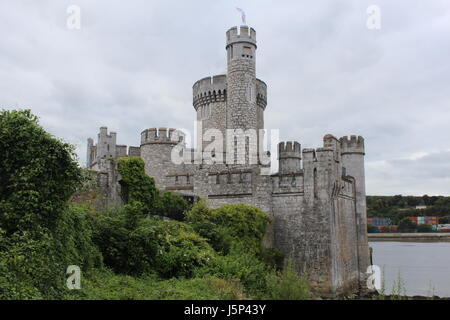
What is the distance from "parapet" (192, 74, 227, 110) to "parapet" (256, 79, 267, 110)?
2.54 metres

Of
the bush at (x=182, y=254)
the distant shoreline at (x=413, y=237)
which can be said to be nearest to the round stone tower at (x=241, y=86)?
the bush at (x=182, y=254)

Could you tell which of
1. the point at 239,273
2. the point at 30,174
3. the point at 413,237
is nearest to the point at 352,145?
the point at 239,273

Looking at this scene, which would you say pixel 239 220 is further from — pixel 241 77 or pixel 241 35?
pixel 241 35

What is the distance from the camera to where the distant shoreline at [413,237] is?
95.1 metres

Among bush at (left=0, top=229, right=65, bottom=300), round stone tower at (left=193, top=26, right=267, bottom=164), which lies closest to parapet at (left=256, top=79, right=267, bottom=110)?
round stone tower at (left=193, top=26, right=267, bottom=164)

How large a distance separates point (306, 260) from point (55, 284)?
13875 millimetres

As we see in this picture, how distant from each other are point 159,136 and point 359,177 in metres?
13.9

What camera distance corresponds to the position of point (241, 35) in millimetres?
29062

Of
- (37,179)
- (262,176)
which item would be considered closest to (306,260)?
(262,176)

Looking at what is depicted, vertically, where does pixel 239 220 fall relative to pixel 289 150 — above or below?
below

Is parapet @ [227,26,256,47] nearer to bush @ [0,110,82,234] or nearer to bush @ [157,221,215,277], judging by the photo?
bush @ [157,221,215,277]

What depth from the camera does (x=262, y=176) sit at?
74.2ft

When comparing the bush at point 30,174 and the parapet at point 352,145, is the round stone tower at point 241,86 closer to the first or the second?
the parapet at point 352,145

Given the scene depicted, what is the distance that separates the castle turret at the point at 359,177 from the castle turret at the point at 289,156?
3.85 metres
